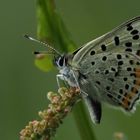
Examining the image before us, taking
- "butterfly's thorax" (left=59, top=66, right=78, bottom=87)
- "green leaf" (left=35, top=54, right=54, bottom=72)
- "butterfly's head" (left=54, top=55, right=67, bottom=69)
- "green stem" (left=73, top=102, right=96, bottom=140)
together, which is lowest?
"green stem" (left=73, top=102, right=96, bottom=140)

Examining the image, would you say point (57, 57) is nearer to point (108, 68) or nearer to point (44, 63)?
point (44, 63)

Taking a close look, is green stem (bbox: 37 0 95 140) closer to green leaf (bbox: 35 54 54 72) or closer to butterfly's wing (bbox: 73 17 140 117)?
green leaf (bbox: 35 54 54 72)

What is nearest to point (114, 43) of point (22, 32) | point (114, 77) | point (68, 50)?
point (114, 77)

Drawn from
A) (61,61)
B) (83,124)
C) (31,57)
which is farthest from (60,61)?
(31,57)

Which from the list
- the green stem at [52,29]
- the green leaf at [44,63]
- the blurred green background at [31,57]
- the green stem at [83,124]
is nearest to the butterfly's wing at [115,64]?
the green leaf at [44,63]

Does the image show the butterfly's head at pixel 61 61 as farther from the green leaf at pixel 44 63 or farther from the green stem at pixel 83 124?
the green stem at pixel 83 124

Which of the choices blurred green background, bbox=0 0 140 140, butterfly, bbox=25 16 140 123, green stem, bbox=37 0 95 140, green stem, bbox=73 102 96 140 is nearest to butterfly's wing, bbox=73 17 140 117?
butterfly, bbox=25 16 140 123

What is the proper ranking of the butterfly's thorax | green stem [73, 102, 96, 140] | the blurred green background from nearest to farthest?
green stem [73, 102, 96, 140] < the butterfly's thorax < the blurred green background

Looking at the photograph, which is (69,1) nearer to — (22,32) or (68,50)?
(22,32)
